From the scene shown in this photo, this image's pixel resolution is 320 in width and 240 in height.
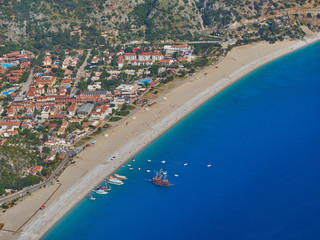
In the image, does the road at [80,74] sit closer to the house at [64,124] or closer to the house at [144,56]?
the house at [144,56]

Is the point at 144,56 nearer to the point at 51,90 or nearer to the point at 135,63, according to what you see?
the point at 135,63

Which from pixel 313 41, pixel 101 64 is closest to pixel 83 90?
pixel 101 64

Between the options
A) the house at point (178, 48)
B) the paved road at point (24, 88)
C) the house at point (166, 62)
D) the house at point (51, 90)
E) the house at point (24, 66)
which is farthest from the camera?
the house at point (178, 48)

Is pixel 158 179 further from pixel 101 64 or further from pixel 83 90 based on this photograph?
pixel 101 64

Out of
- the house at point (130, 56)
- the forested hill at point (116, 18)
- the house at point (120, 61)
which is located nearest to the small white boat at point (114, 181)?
the house at point (120, 61)

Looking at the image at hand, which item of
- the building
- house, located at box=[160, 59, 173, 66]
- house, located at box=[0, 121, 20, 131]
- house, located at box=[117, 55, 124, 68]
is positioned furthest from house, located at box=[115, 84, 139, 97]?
house, located at box=[0, 121, 20, 131]

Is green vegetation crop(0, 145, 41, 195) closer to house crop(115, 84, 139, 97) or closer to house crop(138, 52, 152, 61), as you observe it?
house crop(115, 84, 139, 97)

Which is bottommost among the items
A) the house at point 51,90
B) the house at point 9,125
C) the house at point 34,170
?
the house at point 34,170
